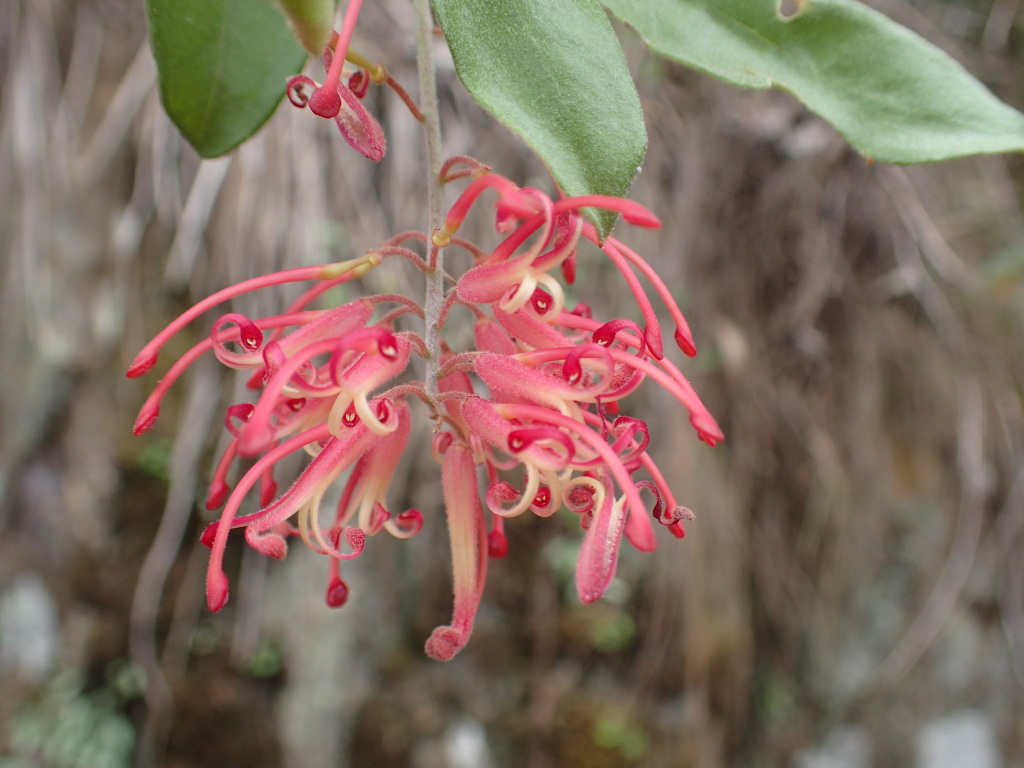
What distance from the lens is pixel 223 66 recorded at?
419mm

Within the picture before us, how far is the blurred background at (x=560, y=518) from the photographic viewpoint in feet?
3.61

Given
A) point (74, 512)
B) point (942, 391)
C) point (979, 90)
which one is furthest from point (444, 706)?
point (979, 90)

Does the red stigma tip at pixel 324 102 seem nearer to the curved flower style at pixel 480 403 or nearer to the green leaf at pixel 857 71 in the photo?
the curved flower style at pixel 480 403

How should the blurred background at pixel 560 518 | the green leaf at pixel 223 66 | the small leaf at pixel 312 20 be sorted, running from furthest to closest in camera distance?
the blurred background at pixel 560 518, the green leaf at pixel 223 66, the small leaf at pixel 312 20

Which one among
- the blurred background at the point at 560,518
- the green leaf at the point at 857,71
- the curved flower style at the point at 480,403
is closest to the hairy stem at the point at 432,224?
the curved flower style at the point at 480,403

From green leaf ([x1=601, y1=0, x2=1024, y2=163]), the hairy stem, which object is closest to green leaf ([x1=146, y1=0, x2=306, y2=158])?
the hairy stem

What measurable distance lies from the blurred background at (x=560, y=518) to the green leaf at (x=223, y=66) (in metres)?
0.66

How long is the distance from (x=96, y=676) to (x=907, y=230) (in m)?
1.52

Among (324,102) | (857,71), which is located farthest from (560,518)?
(324,102)

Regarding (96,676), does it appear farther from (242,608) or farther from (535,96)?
(535,96)

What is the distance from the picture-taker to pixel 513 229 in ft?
1.23

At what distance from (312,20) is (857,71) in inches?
12.1

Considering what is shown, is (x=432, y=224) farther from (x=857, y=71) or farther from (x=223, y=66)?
(x=857, y=71)

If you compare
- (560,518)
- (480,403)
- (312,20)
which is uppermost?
(312,20)
